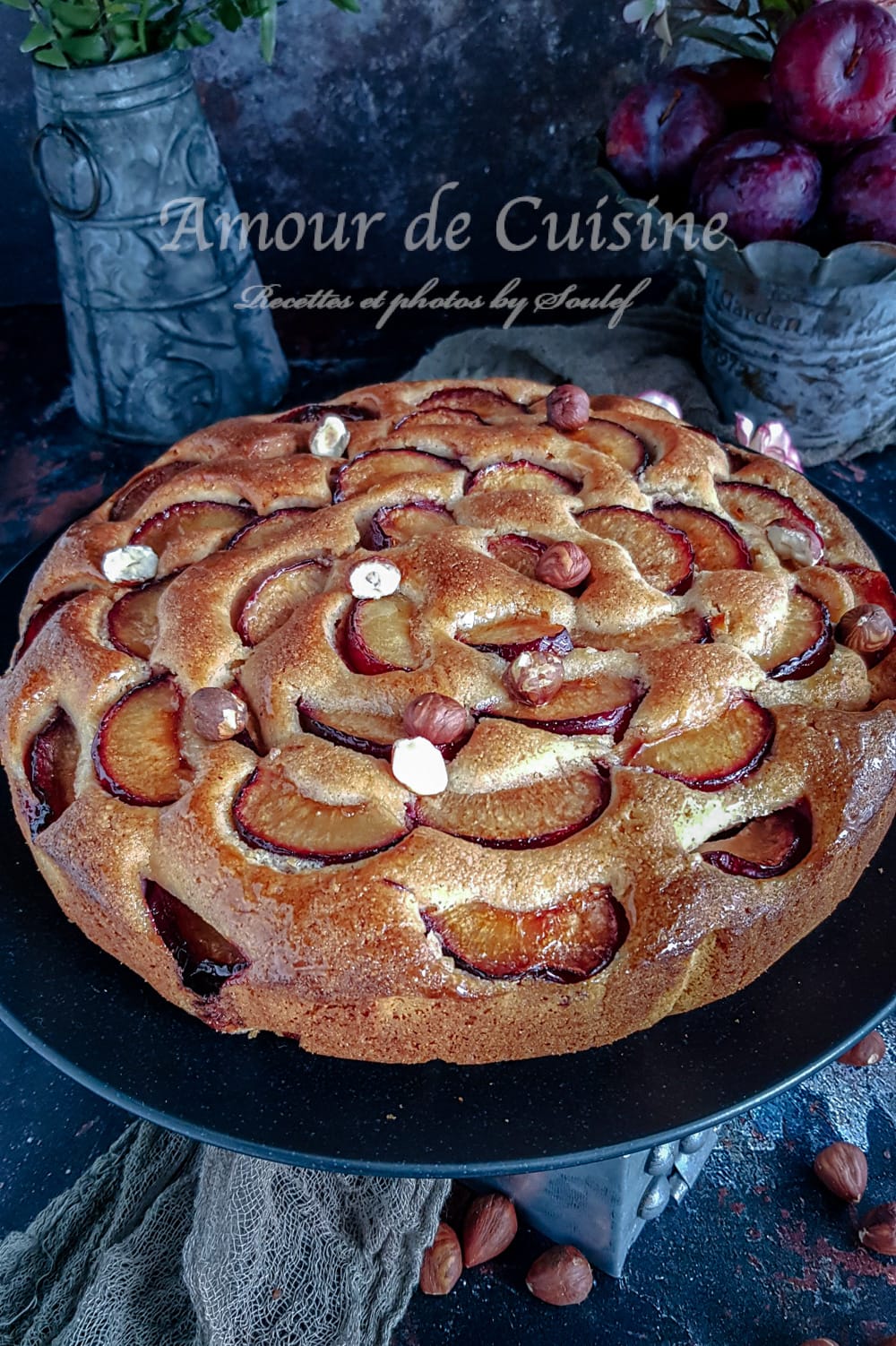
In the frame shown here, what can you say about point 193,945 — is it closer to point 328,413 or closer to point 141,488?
point 141,488

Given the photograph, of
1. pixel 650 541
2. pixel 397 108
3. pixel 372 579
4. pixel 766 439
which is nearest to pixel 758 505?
pixel 650 541

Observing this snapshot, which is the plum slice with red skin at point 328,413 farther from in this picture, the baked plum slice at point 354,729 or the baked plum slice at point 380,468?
the baked plum slice at point 354,729

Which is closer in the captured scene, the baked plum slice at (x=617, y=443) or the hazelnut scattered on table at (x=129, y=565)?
the hazelnut scattered on table at (x=129, y=565)

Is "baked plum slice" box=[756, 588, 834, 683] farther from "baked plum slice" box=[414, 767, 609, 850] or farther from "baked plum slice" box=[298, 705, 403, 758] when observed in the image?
"baked plum slice" box=[298, 705, 403, 758]

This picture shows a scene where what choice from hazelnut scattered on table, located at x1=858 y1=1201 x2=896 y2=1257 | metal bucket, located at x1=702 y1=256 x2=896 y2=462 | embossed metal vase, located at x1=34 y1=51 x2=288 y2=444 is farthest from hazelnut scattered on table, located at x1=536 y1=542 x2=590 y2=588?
embossed metal vase, located at x1=34 y1=51 x2=288 y2=444

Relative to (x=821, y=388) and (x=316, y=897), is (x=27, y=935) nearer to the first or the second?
(x=316, y=897)

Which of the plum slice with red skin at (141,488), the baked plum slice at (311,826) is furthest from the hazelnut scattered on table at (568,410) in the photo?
the baked plum slice at (311,826)
